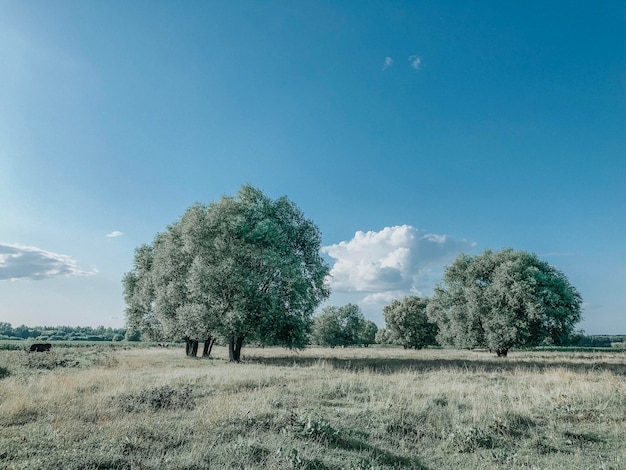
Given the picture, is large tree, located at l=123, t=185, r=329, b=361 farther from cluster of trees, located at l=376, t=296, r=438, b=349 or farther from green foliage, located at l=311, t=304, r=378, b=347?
green foliage, located at l=311, t=304, r=378, b=347

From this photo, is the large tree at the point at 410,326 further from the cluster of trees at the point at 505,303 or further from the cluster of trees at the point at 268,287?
the cluster of trees at the point at 268,287

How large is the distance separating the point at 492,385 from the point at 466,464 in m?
11.1

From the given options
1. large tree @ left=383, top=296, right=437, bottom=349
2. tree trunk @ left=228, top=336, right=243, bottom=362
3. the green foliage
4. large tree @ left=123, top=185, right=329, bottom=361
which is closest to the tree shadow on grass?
tree trunk @ left=228, top=336, right=243, bottom=362

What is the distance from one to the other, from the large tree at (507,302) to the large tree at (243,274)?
21998 mm

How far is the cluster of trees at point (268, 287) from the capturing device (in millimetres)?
28422

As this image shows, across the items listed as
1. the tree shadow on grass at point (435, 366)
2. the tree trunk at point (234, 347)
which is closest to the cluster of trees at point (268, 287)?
the tree trunk at point (234, 347)

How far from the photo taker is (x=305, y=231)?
33.3 m

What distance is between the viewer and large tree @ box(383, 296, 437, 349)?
7725 cm

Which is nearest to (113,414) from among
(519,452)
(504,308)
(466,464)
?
(466,464)

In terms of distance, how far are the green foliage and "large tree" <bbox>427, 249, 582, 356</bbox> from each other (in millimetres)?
50544

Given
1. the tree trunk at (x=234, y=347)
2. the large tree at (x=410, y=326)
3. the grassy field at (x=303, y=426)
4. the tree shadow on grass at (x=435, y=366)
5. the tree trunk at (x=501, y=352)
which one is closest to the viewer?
the grassy field at (x=303, y=426)

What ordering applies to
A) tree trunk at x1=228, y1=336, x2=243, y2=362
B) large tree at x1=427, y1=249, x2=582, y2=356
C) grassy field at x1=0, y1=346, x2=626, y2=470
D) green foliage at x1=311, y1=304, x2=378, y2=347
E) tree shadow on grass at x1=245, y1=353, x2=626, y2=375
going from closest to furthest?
grassy field at x1=0, y1=346, x2=626, y2=470, tree shadow on grass at x1=245, y1=353, x2=626, y2=375, tree trunk at x1=228, y1=336, x2=243, y2=362, large tree at x1=427, y1=249, x2=582, y2=356, green foliage at x1=311, y1=304, x2=378, y2=347

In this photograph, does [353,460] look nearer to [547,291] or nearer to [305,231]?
[305,231]

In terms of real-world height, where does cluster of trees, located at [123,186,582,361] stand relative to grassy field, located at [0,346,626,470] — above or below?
above
